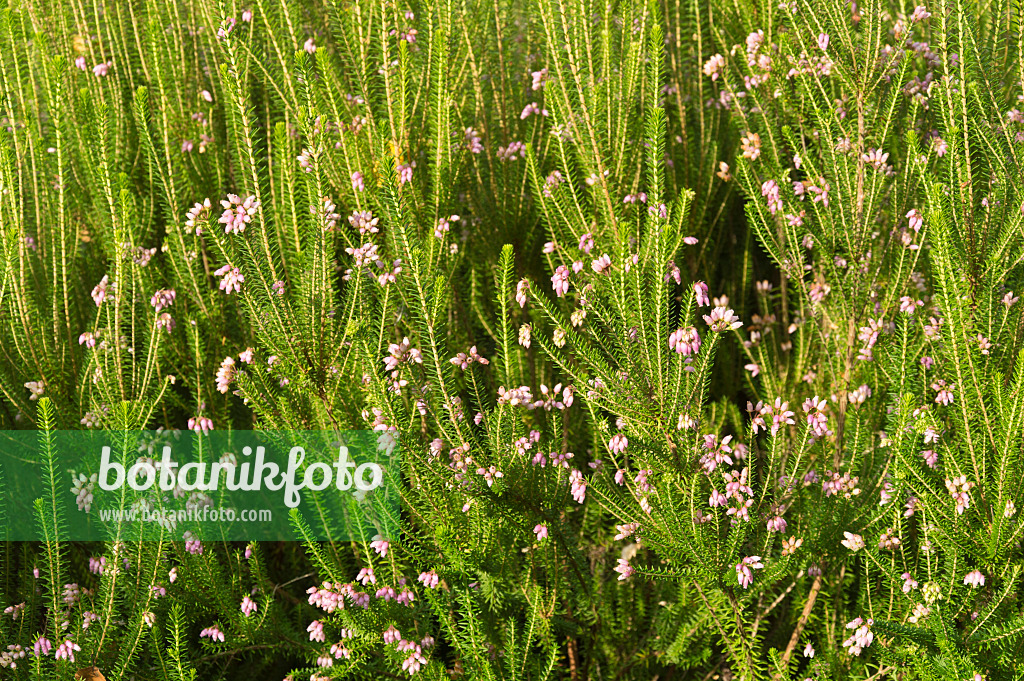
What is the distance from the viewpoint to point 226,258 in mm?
2318

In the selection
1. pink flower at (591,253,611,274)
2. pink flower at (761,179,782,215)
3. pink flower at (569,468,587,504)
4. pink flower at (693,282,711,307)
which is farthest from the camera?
pink flower at (761,179,782,215)

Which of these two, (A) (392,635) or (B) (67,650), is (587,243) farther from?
(B) (67,650)

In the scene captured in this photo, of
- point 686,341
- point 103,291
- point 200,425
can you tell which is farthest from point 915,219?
point 103,291

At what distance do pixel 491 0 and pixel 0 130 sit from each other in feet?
6.05

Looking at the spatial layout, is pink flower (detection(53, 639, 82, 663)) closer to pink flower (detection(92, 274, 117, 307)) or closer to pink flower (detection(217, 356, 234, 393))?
pink flower (detection(217, 356, 234, 393))

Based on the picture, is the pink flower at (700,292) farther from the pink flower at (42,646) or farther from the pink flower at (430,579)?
the pink flower at (42,646)

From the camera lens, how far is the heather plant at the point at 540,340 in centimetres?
224

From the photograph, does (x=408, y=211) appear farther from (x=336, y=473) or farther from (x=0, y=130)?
(x=0, y=130)

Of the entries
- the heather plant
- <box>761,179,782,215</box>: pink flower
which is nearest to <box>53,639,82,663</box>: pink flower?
the heather plant

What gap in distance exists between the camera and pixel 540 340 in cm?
210

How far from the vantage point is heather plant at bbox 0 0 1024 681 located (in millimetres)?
2238

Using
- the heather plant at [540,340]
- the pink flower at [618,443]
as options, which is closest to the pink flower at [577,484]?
the heather plant at [540,340]

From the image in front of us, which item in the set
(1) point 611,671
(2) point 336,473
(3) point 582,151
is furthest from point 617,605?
(3) point 582,151

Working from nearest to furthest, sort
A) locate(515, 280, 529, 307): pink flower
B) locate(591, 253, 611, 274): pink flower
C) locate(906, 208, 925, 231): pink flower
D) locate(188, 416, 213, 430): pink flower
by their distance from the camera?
locate(591, 253, 611, 274): pink flower
locate(515, 280, 529, 307): pink flower
locate(188, 416, 213, 430): pink flower
locate(906, 208, 925, 231): pink flower
